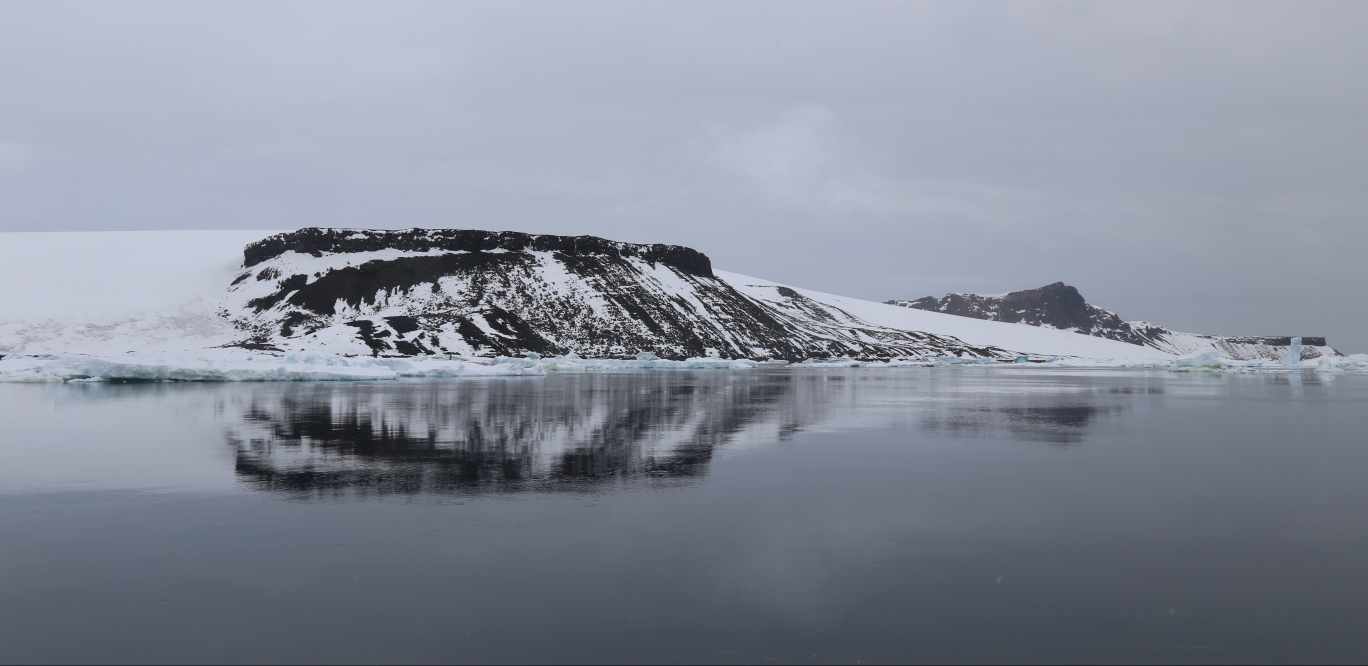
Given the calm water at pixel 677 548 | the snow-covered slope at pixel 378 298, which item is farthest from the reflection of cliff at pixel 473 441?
the snow-covered slope at pixel 378 298

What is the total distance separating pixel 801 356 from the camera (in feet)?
409

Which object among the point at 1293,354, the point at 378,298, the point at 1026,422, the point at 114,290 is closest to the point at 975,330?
the point at 1293,354

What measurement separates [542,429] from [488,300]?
3561 inches

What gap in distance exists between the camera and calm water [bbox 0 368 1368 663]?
6.11 metres

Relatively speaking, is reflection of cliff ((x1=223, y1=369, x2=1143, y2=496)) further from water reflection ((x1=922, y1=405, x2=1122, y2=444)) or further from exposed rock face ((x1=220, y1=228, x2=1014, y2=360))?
exposed rock face ((x1=220, y1=228, x2=1014, y2=360))

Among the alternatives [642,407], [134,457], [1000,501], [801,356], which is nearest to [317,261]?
[801,356]

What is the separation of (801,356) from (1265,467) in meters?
110

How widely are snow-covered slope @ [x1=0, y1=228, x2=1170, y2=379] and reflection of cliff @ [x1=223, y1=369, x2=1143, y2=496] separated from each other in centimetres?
5627

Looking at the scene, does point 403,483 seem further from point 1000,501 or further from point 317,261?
point 317,261

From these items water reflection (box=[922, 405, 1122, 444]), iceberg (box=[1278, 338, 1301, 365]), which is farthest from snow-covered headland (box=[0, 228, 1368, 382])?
water reflection (box=[922, 405, 1122, 444])

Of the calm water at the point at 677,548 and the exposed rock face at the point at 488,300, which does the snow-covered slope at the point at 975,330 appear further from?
the calm water at the point at 677,548

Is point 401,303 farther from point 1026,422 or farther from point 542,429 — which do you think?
point 1026,422

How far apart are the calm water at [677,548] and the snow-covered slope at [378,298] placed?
72941 millimetres

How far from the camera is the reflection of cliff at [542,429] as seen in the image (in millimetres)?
13289
